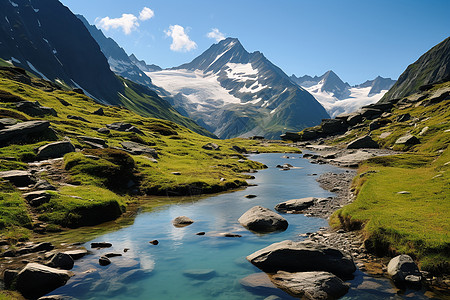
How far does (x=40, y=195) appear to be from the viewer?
82.5 ft

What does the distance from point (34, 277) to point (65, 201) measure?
478 inches

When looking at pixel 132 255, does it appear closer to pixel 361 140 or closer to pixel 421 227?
pixel 421 227

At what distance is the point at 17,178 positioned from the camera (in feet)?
89.0

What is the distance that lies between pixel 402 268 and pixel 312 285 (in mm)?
5088

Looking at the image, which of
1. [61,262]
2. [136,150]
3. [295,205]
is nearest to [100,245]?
[61,262]

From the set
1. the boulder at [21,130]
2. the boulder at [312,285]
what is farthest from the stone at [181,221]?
the boulder at [21,130]

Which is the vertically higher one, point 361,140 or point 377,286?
point 361,140

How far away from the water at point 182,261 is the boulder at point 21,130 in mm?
24193

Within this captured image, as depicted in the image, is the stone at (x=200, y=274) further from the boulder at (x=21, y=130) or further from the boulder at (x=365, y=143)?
the boulder at (x=365, y=143)

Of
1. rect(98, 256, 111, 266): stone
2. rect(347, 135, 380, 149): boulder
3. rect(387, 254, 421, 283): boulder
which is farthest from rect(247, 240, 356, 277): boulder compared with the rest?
rect(347, 135, 380, 149): boulder

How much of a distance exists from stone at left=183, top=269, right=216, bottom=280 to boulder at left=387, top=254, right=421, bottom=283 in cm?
1024

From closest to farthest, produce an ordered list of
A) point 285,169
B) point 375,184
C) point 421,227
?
point 421,227 → point 375,184 → point 285,169

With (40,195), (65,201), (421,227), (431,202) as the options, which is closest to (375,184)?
(431,202)

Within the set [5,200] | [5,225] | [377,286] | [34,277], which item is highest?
[5,200]
